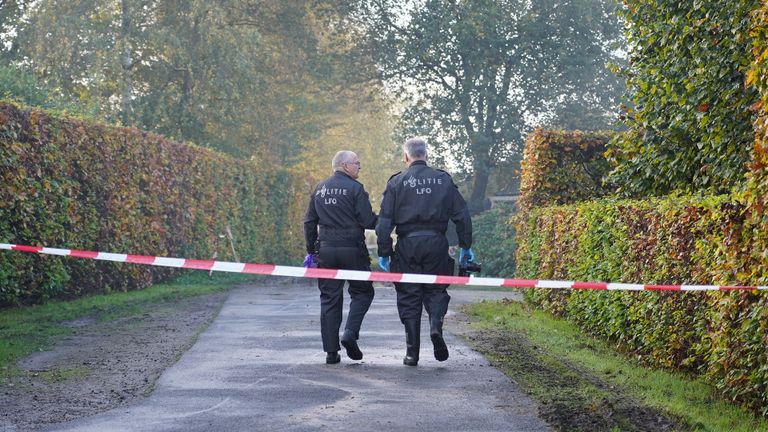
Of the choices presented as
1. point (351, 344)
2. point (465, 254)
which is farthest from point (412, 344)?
point (465, 254)

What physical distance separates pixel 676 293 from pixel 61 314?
8.74 metres

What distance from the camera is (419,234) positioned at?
1020 centimetres

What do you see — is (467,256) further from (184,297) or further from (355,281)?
(184,297)

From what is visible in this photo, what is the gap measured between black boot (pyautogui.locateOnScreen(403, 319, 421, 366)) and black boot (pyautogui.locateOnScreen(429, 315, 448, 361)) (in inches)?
6.1

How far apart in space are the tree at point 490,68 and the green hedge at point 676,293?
2840 cm

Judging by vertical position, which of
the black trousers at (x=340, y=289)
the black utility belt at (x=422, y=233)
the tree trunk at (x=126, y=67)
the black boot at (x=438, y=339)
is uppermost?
the tree trunk at (x=126, y=67)

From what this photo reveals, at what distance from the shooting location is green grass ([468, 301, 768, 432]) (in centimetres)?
727

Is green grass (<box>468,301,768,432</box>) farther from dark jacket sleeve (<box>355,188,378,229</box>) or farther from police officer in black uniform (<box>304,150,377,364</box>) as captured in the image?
dark jacket sleeve (<box>355,188,378,229</box>)

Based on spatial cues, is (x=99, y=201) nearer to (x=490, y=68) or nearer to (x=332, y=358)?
(x=332, y=358)

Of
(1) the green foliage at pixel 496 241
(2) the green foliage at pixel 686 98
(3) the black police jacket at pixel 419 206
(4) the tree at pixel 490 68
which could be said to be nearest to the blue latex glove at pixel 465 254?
(3) the black police jacket at pixel 419 206

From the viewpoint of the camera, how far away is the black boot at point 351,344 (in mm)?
10086

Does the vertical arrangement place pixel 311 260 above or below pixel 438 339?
above

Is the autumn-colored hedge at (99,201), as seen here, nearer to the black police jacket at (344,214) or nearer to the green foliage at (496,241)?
the black police jacket at (344,214)

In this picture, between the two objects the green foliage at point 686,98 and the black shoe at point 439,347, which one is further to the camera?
the green foliage at point 686,98
